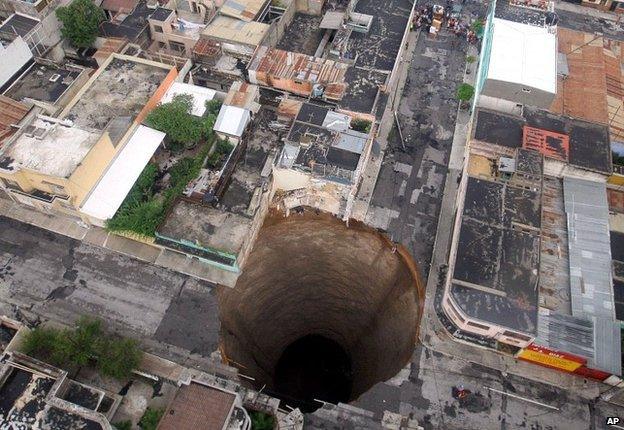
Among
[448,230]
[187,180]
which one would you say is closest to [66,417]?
[187,180]

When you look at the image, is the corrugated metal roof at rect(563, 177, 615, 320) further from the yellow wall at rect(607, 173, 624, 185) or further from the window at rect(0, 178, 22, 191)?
the window at rect(0, 178, 22, 191)

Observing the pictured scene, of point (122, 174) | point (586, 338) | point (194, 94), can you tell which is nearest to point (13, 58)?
point (194, 94)

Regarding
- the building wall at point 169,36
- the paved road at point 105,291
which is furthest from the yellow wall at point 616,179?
the building wall at point 169,36

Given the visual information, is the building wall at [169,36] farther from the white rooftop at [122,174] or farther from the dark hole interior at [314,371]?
the dark hole interior at [314,371]

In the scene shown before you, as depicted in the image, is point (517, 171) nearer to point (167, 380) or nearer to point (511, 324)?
point (511, 324)

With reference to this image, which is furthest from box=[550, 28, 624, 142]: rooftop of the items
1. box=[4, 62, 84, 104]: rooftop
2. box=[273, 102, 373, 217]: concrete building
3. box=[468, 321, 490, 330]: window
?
box=[4, 62, 84, 104]: rooftop

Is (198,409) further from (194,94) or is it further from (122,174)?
(194,94)
